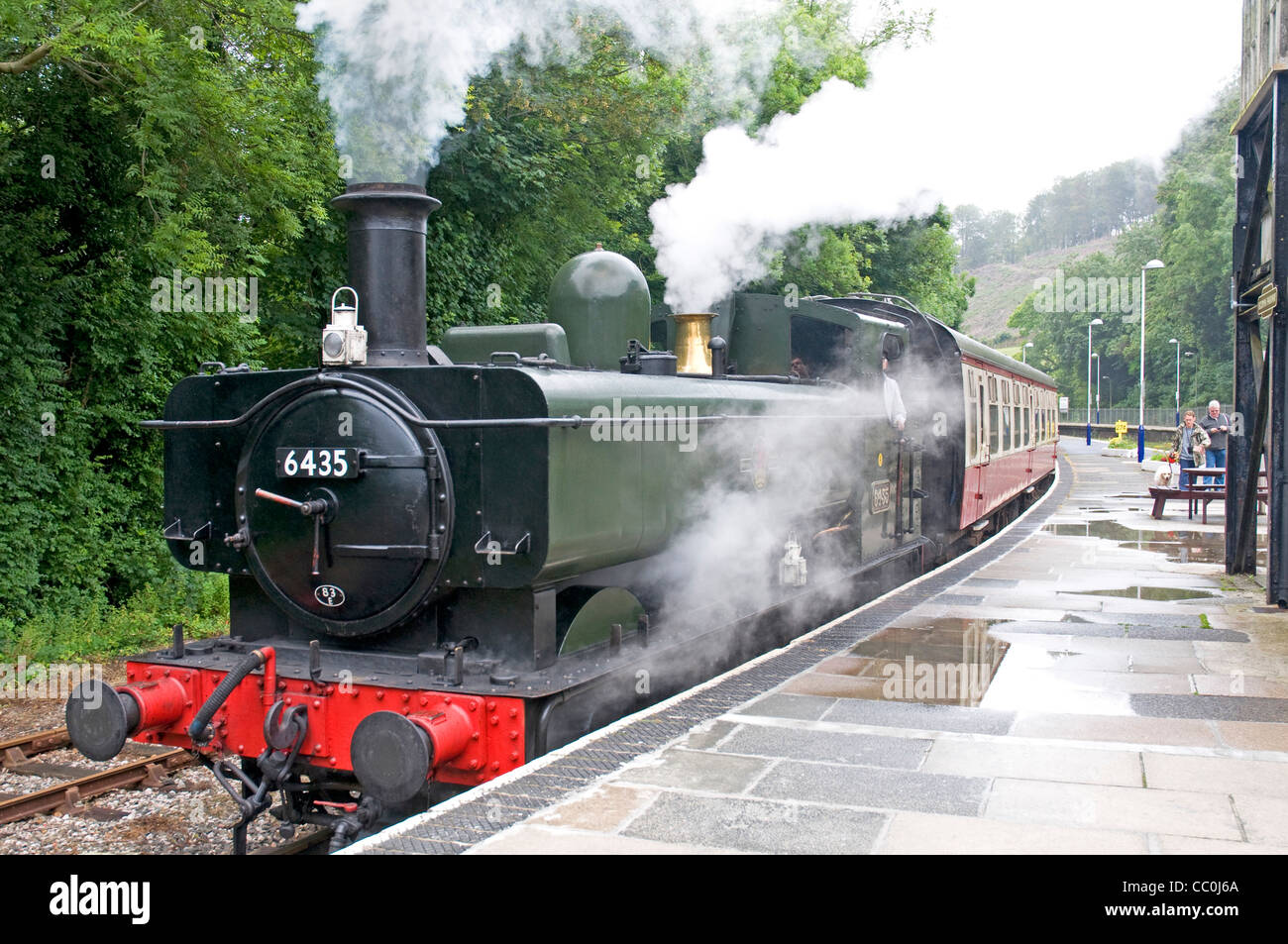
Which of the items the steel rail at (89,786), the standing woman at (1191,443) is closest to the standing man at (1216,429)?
the standing woman at (1191,443)

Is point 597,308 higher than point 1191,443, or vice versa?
point 597,308

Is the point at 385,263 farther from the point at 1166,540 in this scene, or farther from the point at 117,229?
the point at 1166,540

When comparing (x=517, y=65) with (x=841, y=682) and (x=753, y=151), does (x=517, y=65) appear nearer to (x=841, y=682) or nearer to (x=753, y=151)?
(x=753, y=151)

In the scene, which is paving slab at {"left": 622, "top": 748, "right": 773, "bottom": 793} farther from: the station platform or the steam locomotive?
the steam locomotive

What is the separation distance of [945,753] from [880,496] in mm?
4513

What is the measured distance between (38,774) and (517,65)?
8460 mm

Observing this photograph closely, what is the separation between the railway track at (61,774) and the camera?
540 cm

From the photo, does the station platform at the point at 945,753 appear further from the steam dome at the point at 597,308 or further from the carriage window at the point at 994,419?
the carriage window at the point at 994,419

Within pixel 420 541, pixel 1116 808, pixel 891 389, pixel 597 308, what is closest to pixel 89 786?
pixel 420 541

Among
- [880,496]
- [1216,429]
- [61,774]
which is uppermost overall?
[1216,429]

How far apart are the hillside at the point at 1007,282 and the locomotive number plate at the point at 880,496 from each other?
132 m

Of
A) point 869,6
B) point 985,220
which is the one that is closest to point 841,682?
point 869,6

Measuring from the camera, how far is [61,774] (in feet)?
19.8

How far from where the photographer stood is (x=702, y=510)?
5.76 meters
